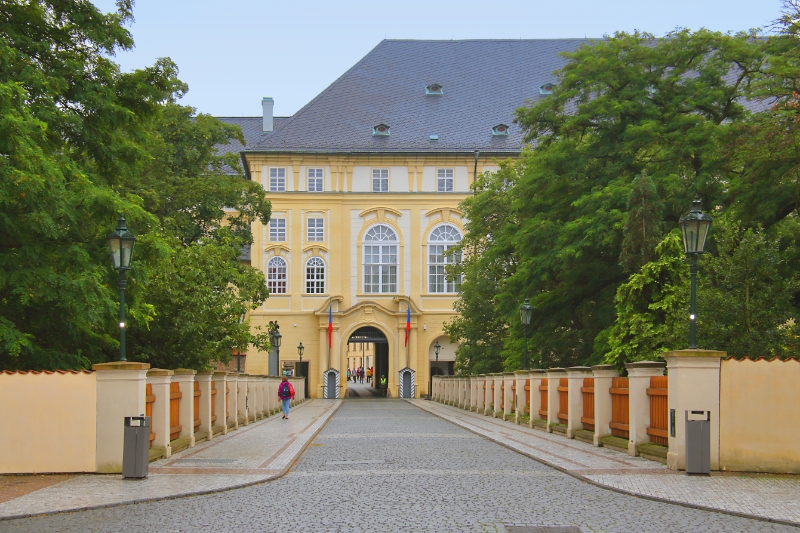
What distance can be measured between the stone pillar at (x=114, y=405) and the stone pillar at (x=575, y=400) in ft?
35.2

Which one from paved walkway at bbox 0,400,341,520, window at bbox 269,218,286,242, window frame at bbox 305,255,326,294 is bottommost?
paved walkway at bbox 0,400,341,520

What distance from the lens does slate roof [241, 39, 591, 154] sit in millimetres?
72000

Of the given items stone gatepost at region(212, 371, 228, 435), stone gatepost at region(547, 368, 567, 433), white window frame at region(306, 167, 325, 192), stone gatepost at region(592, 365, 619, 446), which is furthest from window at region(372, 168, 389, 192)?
stone gatepost at region(592, 365, 619, 446)

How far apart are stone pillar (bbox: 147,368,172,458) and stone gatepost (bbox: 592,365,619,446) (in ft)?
27.1

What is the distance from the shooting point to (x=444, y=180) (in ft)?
237

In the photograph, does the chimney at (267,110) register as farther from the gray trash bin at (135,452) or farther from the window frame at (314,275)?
the gray trash bin at (135,452)

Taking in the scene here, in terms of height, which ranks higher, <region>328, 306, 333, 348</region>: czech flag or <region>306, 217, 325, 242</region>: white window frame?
<region>306, 217, 325, 242</region>: white window frame

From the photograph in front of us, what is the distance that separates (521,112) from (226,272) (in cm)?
1161

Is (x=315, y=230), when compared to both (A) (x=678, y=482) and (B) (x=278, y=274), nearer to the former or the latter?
(B) (x=278, y=274)

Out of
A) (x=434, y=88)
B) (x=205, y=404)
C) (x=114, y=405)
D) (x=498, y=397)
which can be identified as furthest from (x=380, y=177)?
(x=114, y=405)

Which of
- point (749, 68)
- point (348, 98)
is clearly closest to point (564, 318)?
point (749, 68)

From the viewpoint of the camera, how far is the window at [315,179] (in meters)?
71.9

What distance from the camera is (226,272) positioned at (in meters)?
34.4

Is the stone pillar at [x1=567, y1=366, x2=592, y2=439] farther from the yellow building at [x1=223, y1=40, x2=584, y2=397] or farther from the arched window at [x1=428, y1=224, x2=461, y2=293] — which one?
the arched window at [x1=428, y1=224, x2=461, y2=293]
